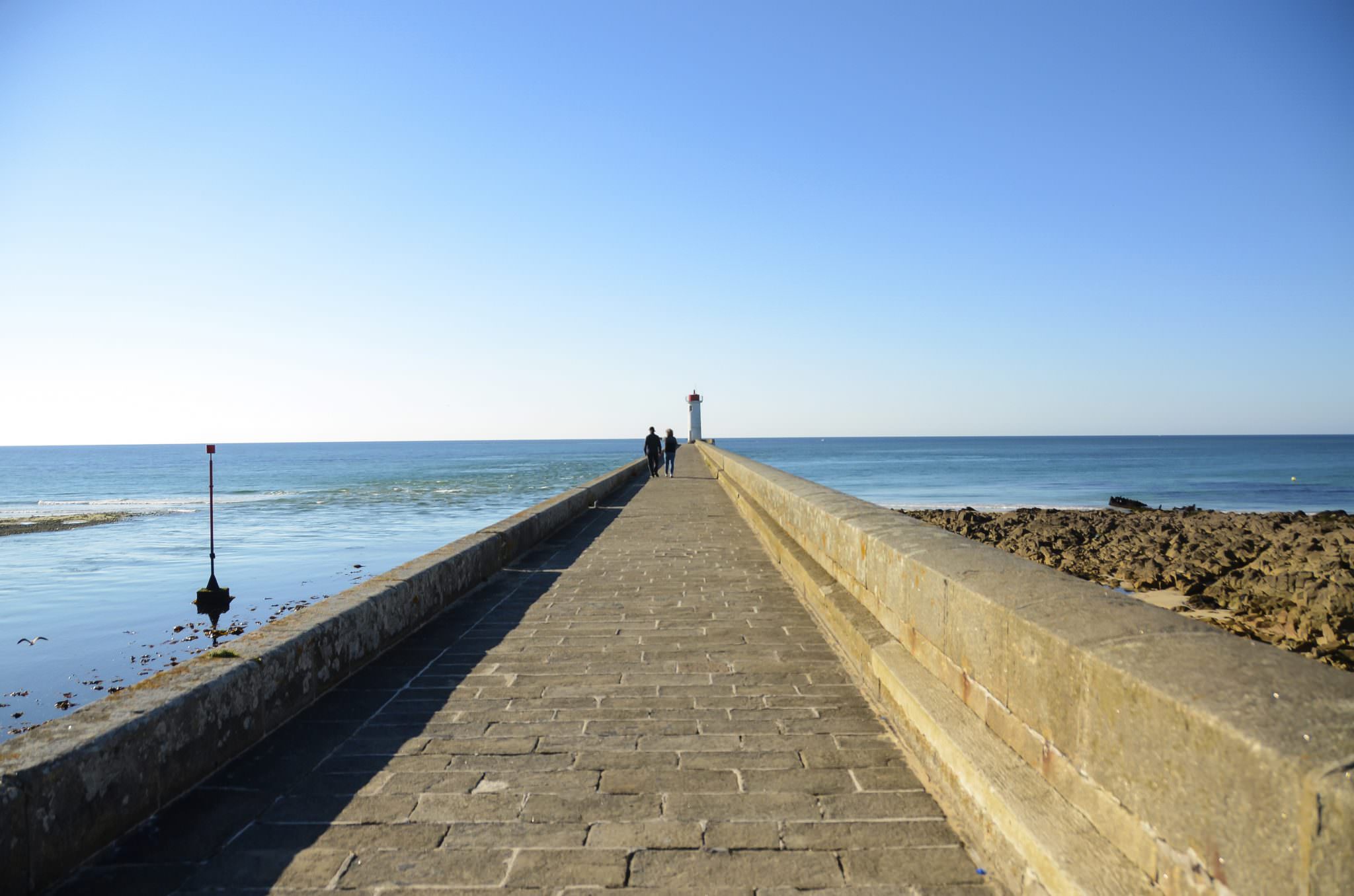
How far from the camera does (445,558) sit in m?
6.60

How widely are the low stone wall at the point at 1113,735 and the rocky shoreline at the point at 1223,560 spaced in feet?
22.5

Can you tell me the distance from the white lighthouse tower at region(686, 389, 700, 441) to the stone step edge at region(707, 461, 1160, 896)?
45.8 meters

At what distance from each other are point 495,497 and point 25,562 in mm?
18075

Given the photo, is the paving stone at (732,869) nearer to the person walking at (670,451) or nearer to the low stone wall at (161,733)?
the low stone wall at (161,733)

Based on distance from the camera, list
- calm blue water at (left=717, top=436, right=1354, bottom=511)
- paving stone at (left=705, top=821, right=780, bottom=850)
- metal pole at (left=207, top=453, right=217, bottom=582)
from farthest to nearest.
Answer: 1. calm blue water at (left=717, top=436, right=1354, bottom=511)
2. metal pole at (left=207, top=453, right=217, bottom=582)
3. paving stone at (left=705, top=821, right=780, bottom=850)

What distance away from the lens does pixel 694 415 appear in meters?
51.7

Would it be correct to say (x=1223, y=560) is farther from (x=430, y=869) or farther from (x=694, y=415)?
(x=694, y=415)

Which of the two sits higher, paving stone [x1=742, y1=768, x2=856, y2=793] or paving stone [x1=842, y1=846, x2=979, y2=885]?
paving stone [x1=742, y1=768, x2=856, y2=793]

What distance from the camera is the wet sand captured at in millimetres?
26750

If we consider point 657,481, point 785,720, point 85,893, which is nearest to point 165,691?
point 85,893

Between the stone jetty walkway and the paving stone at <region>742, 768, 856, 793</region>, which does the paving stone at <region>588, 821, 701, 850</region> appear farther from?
the paving stone at <region>742, 768, 856, 793</region>

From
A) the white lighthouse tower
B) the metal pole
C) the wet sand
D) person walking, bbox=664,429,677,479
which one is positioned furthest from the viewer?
the white lighthouse tower

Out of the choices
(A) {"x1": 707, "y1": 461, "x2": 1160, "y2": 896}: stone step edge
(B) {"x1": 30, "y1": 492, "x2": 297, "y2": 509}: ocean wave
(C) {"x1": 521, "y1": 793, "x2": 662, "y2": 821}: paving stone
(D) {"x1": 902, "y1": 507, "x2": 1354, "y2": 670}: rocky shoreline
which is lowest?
(B) {"x1": 30, "y1": 492, "x2": 297, "y2": 509}: ocean wave

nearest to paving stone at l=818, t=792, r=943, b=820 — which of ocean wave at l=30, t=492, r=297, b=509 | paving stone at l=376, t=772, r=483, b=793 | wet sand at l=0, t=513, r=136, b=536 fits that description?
paving stone at l=376, t=772, r=483, b=793
